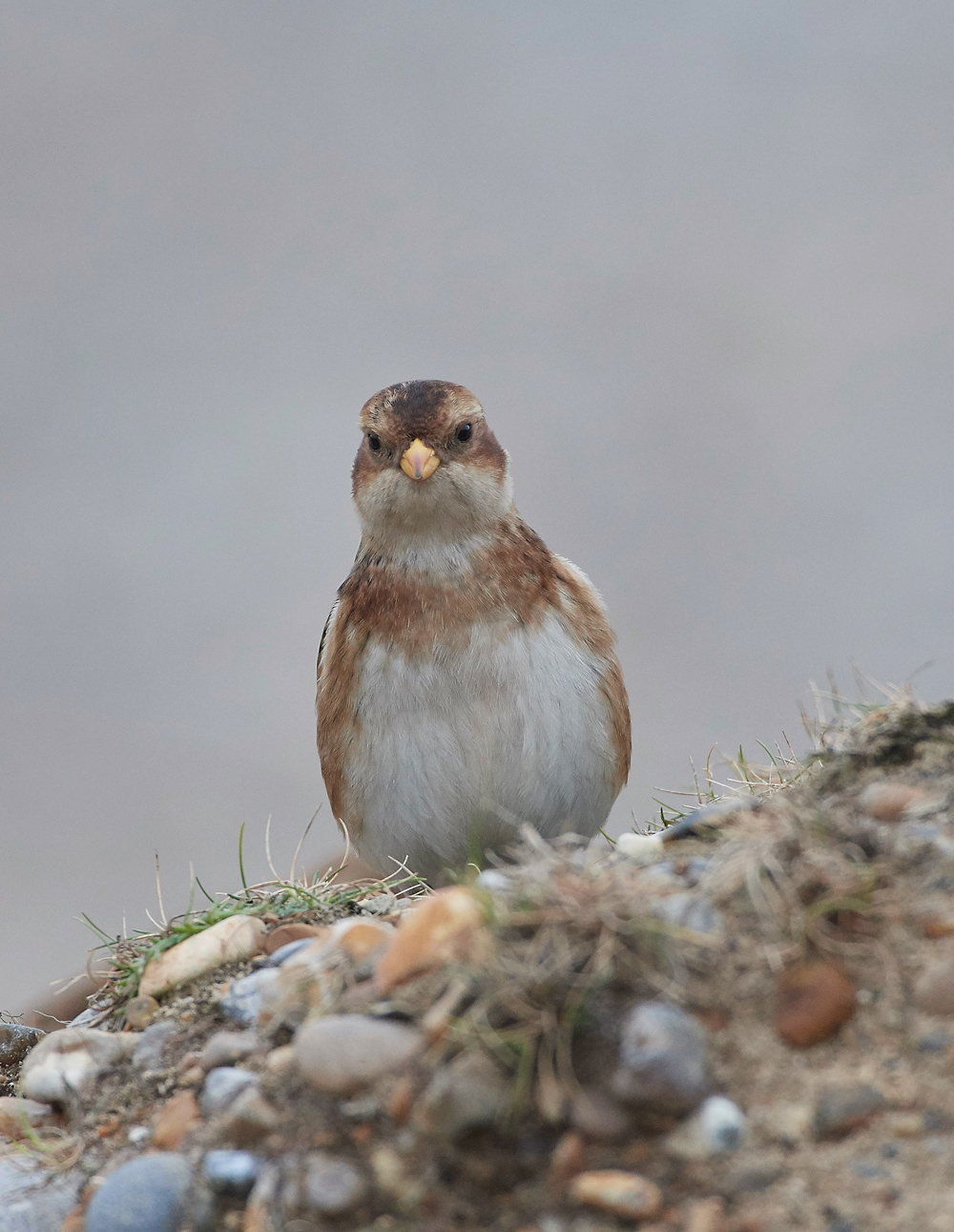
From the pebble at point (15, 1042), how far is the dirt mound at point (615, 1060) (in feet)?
5.72

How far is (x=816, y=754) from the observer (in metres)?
3.71

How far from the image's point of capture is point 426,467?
5.14 metres

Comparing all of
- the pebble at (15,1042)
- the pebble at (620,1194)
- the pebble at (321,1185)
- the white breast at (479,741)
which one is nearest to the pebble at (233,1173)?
the pebble at (321,1185)

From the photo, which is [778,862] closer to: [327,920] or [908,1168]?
[908,1168]

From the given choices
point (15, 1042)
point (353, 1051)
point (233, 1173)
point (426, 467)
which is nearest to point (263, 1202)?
point (233, 1173)

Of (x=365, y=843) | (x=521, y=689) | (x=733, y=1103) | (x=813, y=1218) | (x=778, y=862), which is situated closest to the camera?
(x=813, y=1218)

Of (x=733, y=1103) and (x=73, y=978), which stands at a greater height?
(x=73, y=978)

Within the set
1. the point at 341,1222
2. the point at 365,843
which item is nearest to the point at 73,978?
the point at 341,1222

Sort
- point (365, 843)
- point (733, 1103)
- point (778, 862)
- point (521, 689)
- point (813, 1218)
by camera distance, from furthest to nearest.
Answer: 1. point (365, 843)
2. point (521, 689)
3. point (778, 862)
4. point (733, 1103)
5. point (813, 1218)

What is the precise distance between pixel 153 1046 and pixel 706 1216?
176cm

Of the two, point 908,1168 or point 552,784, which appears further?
point 552,784

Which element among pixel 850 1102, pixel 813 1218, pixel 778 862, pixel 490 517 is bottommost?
pixel 813 1218

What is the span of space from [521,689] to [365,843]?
1.17 m

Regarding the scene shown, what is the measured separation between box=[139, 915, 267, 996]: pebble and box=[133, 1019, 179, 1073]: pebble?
0.16 m
